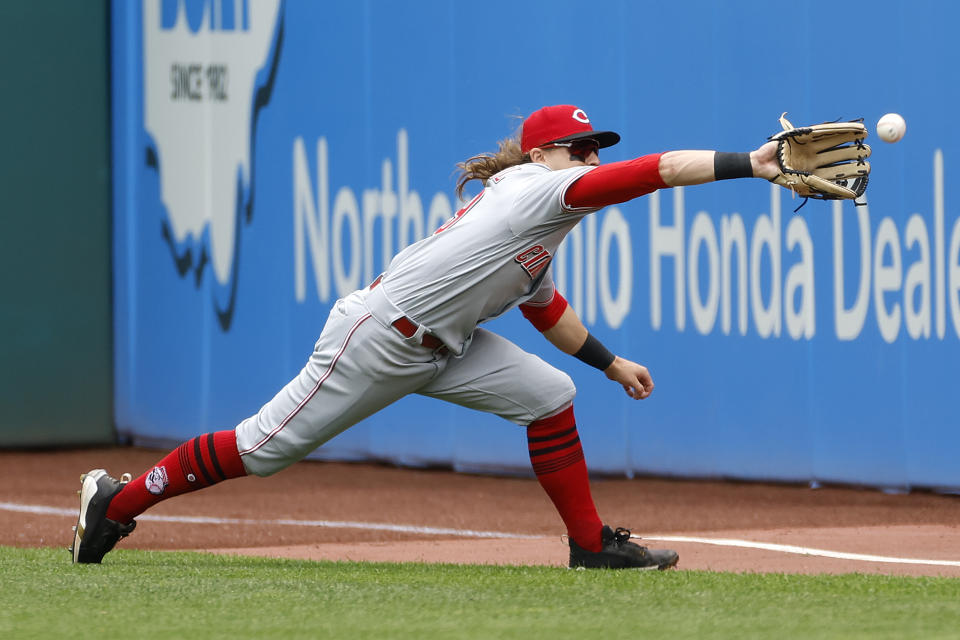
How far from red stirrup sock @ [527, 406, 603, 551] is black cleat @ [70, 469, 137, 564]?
1.43 m

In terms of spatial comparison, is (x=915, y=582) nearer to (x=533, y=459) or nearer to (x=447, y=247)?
(x=533, y=459)

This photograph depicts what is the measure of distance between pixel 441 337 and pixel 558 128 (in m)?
0.80

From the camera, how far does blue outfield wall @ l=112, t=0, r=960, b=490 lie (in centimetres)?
853

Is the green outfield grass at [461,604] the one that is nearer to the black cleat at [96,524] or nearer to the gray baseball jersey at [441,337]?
the black cleat at [96,524]

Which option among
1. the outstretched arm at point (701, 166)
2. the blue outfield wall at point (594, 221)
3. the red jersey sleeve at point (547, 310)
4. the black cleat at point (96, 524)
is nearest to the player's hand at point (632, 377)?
the red jersey sleeve at point (547, 310)

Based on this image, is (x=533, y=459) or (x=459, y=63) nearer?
(x=533, y=459)

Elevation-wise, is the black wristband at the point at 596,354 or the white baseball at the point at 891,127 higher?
the white baseball at the point at 891,127

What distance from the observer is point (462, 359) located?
571cm

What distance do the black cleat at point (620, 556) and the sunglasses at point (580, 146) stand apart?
127 centimetres

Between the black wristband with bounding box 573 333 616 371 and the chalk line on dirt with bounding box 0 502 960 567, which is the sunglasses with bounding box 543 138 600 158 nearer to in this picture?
the black wristband with bounding box 573 333 616 371

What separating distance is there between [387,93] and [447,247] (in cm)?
572

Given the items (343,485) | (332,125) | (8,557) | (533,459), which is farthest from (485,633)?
(332,125)

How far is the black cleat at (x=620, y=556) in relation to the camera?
Answer: 5.69m

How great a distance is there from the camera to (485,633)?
422 centimetres
